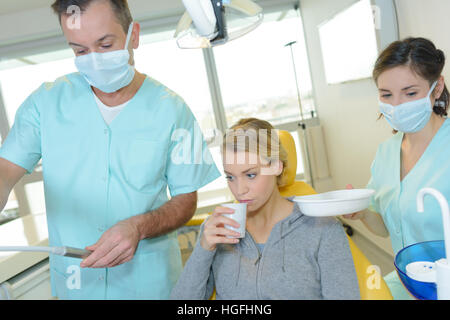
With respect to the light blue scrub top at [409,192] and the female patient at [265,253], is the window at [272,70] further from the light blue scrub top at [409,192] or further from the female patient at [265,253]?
the light blue scrub top at [409,192]

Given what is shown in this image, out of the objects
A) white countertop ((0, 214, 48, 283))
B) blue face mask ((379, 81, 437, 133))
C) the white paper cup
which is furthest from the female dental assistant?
white countertop ((0, 214, 48, 283))

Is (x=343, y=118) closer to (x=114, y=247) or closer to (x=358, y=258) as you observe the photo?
(x=358, y=258)

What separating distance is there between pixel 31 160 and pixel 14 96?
0.15m

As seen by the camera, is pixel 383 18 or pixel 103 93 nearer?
pixel 103 93

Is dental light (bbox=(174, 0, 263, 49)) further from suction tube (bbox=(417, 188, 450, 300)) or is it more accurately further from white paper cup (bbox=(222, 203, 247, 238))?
suction tube (bbox=(417, 188, 450, 300))

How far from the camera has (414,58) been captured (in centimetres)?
75

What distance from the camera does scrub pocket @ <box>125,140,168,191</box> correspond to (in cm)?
83

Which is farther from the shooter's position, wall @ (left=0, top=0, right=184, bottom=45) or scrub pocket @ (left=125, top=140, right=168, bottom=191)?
scrub pocket @ (left=125, top=140, right=168, bottom=191)

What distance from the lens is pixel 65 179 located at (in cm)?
85

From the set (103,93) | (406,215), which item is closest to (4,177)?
(103,93)

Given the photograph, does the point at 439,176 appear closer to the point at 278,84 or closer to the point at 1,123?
the point at 278,84

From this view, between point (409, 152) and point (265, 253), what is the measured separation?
15.2 inches

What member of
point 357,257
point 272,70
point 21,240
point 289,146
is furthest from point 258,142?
point 21,240

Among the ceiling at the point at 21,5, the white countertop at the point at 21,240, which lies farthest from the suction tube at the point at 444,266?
the white countertop at the point at 21,240
